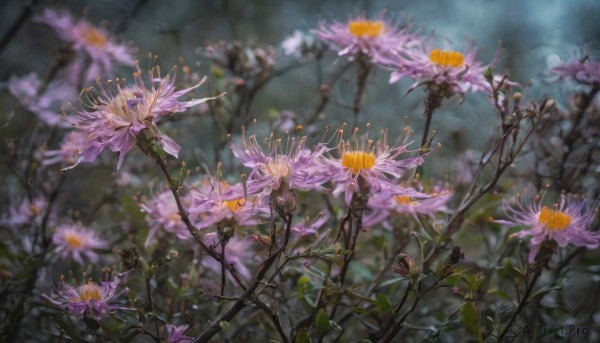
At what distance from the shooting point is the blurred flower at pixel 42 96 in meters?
2.13

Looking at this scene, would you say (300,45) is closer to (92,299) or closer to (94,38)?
(94,38)

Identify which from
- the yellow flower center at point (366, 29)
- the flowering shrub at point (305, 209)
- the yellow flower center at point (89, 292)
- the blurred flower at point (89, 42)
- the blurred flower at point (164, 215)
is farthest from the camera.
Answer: the blurred flower at point (89, 42)

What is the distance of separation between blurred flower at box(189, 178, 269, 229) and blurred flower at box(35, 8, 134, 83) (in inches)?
47.5

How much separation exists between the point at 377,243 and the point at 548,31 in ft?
5.03

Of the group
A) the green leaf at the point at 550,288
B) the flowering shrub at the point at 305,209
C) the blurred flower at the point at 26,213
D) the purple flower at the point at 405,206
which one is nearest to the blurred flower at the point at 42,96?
the flowering shrub at the point at 305,209

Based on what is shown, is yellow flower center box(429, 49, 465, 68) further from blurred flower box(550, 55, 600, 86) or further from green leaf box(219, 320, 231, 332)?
green leaf box(219, 320, 231, 332)

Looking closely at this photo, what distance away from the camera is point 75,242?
1825 millimetres

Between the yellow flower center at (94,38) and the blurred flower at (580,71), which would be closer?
the blurred flower at (580,71)

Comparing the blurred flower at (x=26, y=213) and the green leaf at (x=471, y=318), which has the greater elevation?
the blurred flower at (x=26, y=213)

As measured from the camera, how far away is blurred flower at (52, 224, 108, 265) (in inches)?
71.0

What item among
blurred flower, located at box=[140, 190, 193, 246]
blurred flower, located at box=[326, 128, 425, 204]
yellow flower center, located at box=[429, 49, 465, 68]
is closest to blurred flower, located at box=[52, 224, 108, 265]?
blurred flower, located at box=[140, 190, 193, 246]

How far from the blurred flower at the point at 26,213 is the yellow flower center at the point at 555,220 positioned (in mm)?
1503

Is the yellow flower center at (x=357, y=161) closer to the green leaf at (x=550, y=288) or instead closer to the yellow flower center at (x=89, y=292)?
the green leaf at (x=550, y=288)

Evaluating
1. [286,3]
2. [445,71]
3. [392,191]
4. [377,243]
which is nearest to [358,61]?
[445,71]
